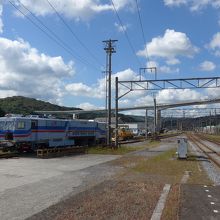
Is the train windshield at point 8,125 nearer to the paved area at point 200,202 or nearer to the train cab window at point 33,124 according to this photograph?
the train cab window at point 33,124

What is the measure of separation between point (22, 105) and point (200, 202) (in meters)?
121

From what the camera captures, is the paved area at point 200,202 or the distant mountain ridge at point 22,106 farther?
the distant mountain ridge at point 22,106

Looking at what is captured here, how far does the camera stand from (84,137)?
149 feet

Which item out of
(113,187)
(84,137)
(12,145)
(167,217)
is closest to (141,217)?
(167,217)

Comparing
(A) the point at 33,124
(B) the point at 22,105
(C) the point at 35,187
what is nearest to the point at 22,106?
(B) the point at 22,105

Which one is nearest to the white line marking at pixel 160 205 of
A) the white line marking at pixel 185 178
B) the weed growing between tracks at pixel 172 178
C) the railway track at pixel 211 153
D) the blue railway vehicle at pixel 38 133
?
the weed growing between tracks at pixel 172 178

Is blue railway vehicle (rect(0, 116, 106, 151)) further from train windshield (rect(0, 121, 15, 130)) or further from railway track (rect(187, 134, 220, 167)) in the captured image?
railway track (rect(187, 134, 220, 167))

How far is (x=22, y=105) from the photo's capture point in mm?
128875

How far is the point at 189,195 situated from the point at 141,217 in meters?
3.57

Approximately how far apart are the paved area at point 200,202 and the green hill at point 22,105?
95.5 metres

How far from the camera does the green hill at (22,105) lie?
116 metres

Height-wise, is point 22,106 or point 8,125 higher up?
point 22,106

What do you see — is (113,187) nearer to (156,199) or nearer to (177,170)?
(156,199)

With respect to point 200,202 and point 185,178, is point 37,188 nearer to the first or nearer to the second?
Answer: point 200,202
